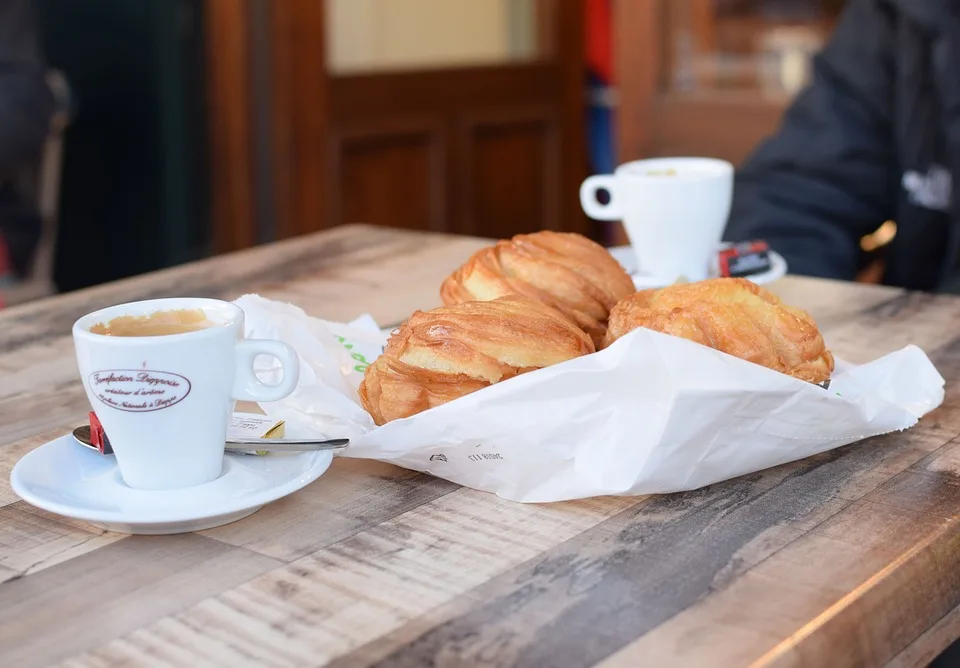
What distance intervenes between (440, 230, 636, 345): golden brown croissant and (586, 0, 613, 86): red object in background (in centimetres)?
322

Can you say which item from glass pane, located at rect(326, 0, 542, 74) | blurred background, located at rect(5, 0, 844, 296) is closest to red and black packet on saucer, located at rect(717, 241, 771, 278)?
blurred background, located at rect(5, 0, 844, 296)

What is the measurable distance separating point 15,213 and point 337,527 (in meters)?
2.13

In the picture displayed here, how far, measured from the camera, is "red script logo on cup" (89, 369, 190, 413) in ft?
1.97

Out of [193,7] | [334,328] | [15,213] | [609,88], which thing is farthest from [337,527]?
[609,88]

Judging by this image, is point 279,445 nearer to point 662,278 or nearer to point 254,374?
point 254,374

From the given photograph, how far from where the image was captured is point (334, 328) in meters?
0.85

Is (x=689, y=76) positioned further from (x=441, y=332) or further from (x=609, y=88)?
(x=441, y=332)

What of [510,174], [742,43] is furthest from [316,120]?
[742,43]

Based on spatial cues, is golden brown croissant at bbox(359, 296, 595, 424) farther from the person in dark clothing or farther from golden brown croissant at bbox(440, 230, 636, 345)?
the person in dark clothing

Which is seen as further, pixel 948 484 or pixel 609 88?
pixel 609 88

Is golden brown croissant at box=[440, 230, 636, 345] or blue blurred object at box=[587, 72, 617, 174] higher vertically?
golden brown croissant at box=[440, 230, 636, 345]

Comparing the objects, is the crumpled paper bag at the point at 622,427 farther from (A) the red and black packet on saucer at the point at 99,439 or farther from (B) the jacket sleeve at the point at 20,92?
(B) the jacket sleeve at the point at 20,92

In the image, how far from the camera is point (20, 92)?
246 cm

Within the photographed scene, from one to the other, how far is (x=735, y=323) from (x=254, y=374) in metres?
0.27
